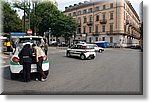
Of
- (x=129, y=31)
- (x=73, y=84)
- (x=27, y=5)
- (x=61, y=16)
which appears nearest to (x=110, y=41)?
(x=129, y=31)

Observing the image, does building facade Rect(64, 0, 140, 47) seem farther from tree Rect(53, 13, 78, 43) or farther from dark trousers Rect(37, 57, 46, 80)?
dark trousers Rect(37, 57, 46, 80)

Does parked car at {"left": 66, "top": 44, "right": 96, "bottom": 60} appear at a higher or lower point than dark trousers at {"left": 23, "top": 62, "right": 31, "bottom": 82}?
higher

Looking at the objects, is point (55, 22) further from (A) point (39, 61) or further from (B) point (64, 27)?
(A) point (39, 61)

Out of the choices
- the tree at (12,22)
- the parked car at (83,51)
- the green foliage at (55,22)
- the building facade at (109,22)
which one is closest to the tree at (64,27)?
the green foliage at (55,22)

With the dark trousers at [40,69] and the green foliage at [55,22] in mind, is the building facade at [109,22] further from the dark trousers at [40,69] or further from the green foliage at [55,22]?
the dark trousers at [40,69]

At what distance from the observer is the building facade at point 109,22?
44.3 meters

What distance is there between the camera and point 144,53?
561cm

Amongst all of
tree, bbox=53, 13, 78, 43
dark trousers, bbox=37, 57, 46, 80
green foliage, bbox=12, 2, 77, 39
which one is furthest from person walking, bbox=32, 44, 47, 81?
tree, bbox=53, 13, 78, 43

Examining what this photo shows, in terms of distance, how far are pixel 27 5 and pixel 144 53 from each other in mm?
18413

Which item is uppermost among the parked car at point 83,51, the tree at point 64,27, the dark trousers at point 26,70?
the tree at point 64,27

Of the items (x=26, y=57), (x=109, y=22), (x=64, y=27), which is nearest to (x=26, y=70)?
(x=26, y=57)

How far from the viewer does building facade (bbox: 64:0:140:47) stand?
44.3m

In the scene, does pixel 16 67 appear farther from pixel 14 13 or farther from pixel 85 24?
pixel 85 24

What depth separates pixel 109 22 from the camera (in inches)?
1907
